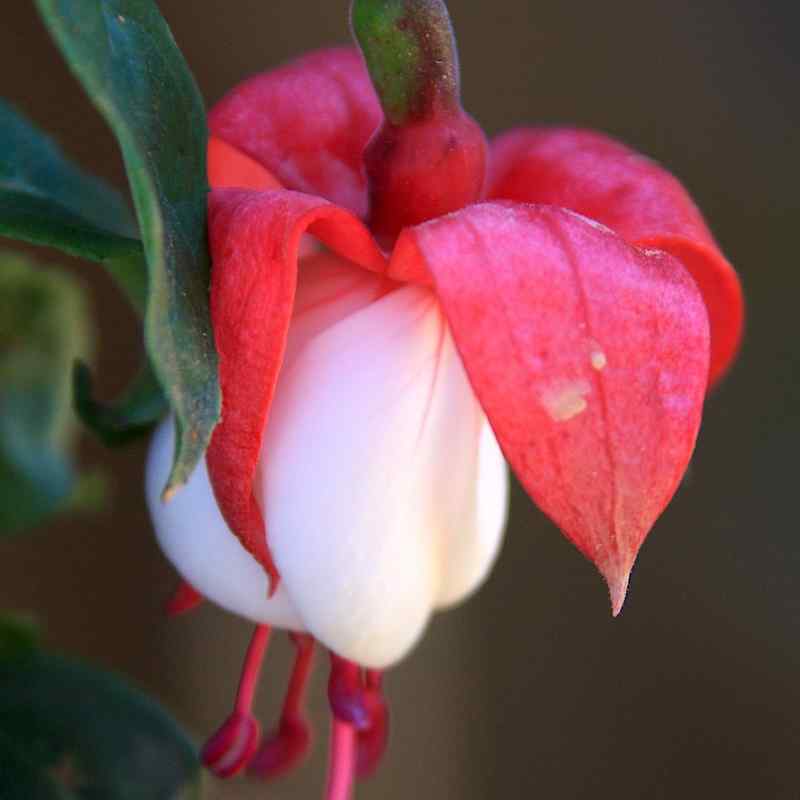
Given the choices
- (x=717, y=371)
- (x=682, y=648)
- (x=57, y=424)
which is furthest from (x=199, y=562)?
(x=682, y=648)

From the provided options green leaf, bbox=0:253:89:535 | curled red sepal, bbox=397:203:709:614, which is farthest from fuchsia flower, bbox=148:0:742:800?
green leaf, bbox=0:253:89:535

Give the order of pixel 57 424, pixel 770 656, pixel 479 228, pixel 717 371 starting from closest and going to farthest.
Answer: pixel 479 228, pixel 717 371, pixel 57 424, pixel 770 656

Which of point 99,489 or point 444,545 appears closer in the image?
point 444,545

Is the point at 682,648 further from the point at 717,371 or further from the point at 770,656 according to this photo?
the point at 717,371

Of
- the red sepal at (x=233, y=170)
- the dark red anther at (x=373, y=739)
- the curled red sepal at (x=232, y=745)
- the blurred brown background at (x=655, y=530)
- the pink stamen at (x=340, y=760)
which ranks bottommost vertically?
the blurred brown background at (x=655, y=530)

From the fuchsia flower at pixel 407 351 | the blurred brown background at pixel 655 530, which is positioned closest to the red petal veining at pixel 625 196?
the fuchsia flower at pixel 407 351

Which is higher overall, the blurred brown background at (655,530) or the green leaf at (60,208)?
the green leaf at (60,208)

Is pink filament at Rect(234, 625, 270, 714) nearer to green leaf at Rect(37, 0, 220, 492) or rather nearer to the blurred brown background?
green leaf at Rect(37, 0, 220, 492)

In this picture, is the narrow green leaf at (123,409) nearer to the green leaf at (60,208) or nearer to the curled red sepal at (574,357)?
the green leaf at (60,208)
